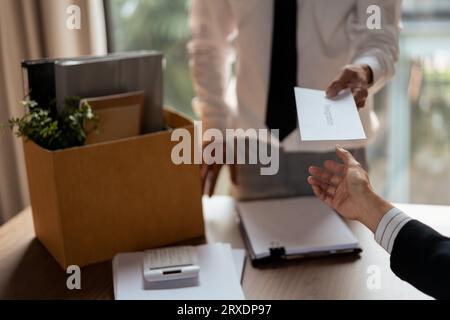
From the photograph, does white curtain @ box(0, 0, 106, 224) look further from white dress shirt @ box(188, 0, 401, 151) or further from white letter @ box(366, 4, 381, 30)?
white letter @ box(366, 4, 381, 30)

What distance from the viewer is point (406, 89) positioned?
2223mm

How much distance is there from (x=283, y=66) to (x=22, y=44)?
2.48 ft

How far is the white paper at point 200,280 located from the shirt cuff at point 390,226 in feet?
0.97

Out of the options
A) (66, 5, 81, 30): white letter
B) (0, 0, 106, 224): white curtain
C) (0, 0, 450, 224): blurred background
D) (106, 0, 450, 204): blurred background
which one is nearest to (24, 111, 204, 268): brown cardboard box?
(0, 0, 106, 224): white curtain

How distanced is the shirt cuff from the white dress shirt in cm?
31

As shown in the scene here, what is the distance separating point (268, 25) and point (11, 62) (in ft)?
2.34

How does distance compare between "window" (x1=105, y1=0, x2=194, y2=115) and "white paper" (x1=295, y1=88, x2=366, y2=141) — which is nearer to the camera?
"white paper" (x1=295, y1=88, x2=366, y2=141)

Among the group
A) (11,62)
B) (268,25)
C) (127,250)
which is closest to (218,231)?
(127,250)

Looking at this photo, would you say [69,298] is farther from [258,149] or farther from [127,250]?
[258,149]

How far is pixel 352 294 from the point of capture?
98 cm

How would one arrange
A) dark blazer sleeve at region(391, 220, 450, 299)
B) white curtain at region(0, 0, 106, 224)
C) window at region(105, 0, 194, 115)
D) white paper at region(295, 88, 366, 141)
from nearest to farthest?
dark blazer sleeve at region(391, 220, 450, 299) → white paper at region(295, 88, 366, 141) → white curtain at region(0, 0, 106, 224) → window at region(105, 0, 194, 115)

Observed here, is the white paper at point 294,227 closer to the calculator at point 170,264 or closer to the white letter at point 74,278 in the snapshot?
the calculator at point 170,264

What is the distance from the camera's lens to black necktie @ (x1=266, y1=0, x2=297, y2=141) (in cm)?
122

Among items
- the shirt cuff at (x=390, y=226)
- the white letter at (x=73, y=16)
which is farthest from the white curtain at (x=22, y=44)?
the shirt cuff at (x=390, y=226)
